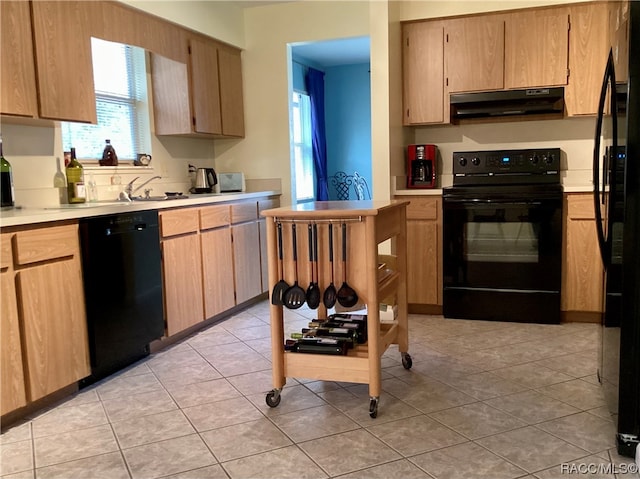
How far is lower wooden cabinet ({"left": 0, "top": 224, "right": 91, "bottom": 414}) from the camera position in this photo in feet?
7.57

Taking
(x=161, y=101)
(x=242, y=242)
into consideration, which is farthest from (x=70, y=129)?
(x=242, y=242)

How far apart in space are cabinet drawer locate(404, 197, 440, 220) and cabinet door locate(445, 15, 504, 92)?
2.90 feet

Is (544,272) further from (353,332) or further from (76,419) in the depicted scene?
(76,419)

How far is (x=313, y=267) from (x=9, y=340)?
1.34 m

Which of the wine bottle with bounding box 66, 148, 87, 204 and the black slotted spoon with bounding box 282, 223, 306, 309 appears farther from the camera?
the wine bottle with bounding box 66, 148, 87, 204

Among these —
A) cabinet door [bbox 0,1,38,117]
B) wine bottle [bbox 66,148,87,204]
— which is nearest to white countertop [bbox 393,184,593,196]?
wine bottle [bbox 66,148,87,204]

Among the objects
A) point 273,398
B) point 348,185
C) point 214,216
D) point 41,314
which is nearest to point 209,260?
point 214,216

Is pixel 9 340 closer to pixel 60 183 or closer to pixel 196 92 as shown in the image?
pixel 60 183

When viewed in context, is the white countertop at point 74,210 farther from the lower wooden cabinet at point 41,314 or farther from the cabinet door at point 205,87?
the cabinet door at point 205,87

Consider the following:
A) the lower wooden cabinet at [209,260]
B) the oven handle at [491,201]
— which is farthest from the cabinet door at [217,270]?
the oven handle at [491,201]

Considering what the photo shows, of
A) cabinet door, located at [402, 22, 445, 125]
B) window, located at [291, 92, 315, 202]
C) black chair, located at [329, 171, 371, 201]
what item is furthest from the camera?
black chair, located at [329, 171, 371, 201]

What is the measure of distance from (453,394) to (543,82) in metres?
2.50

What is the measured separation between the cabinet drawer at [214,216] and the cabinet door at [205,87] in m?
0.75

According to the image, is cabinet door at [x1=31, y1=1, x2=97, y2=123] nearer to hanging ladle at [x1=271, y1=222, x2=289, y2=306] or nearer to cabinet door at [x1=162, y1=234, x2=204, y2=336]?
cabinet door at [x1=162, y1=234, x2=204, y2=336]
